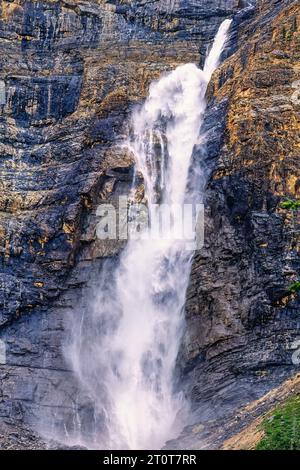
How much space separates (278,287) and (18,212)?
14192mm

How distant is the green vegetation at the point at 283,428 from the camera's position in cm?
2331

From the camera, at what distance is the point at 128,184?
3969 centimetres

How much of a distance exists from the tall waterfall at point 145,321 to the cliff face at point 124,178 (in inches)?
38.1

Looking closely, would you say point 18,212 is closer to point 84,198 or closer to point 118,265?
point 84,198

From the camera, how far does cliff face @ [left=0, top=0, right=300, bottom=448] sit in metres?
32.2

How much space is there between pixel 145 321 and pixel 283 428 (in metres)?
12.7

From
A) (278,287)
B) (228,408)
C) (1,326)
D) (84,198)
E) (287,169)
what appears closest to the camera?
(228,408)

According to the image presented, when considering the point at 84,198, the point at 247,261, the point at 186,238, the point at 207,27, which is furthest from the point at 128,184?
the point at 207,27

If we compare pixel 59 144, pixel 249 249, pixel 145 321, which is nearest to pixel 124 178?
pixel 59 144

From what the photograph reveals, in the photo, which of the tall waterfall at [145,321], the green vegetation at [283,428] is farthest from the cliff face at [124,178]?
the green vegetation at [283,428]

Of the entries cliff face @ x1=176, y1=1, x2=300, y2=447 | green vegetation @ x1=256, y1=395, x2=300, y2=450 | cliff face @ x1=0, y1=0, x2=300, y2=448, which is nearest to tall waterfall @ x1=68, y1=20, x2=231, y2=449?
cliff face @ x1=0, y1=0, x2=300, y2=448

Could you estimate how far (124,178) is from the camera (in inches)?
1569

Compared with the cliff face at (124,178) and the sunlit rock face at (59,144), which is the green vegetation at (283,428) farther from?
the sunlit rock face at (59,144)

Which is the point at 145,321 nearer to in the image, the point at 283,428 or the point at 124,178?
the point at 124,178
